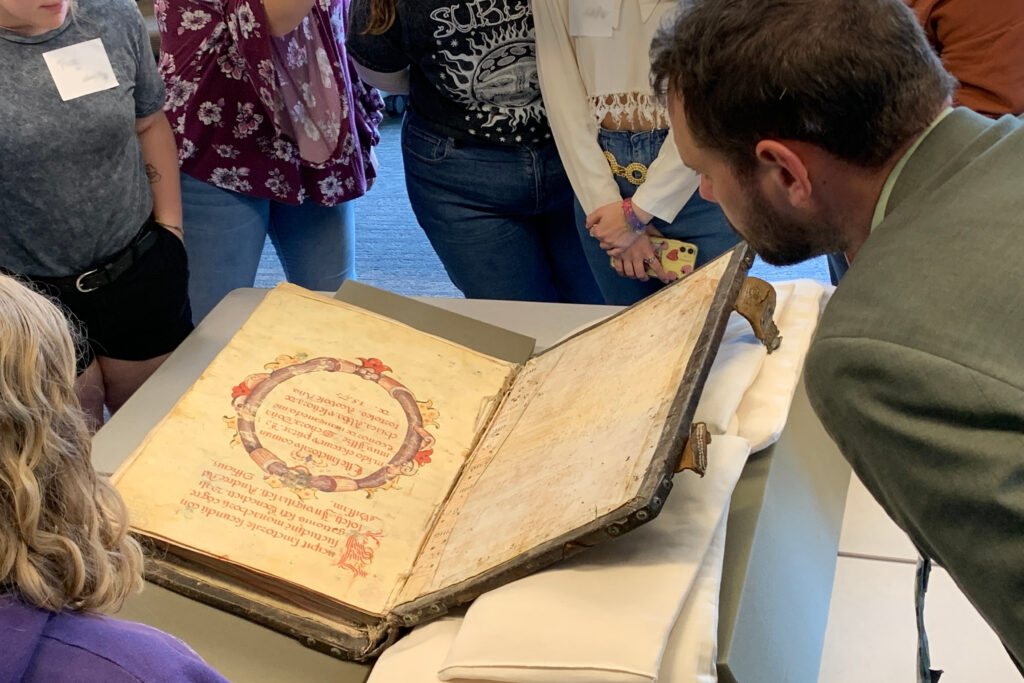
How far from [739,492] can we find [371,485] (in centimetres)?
37

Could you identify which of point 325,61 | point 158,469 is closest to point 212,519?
point 158,469

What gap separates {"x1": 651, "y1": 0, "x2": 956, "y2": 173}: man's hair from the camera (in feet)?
2.48

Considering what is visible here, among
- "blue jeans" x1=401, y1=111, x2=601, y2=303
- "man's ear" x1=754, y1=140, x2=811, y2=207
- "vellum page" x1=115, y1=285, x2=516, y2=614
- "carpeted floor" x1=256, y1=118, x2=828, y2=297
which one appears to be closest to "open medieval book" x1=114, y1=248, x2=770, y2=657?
"vellum page" x1=115, y1=285, x2=516, y2=614

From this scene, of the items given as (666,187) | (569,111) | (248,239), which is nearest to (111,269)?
(248,239)

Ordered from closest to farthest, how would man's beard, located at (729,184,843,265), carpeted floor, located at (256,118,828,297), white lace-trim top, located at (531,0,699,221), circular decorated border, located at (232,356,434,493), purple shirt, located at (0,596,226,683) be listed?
purple shirt, located at (0,596,226,683), man's beard, located at (729,184,843,265), circular decorated border, located at (232,356,434,493), white lace-trim top, located at (531,0,699,221), carpeted floor, located at (256,118,828,297)

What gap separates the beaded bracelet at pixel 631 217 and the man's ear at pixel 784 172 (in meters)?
0.57

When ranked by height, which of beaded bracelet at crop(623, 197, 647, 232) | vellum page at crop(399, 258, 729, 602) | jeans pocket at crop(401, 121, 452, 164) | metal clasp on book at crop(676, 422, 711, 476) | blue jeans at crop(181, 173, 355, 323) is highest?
metal clasp on book at crop(676, 422, 711, 476)

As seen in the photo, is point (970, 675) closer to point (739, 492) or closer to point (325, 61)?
point (739, 492)

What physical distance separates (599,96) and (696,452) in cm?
76

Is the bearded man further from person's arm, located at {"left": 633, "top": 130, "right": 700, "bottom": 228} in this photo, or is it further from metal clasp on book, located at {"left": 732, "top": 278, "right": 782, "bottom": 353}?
person's arm, located at {"left": 633, "top": 130, "right": 700, "bottom": 228}

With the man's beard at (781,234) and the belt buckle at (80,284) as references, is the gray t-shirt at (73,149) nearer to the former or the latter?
the belt buckle at (80,284)

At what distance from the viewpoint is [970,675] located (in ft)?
2.75

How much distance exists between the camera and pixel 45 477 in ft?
2.17

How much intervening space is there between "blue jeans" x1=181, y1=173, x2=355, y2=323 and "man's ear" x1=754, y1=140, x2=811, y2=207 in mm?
1014
